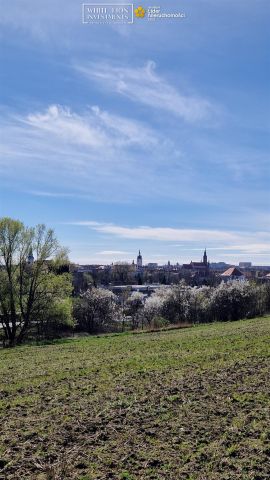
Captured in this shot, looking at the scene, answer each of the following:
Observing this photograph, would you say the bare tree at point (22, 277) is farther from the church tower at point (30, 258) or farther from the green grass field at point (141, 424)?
the green grass field at point (141, 424)

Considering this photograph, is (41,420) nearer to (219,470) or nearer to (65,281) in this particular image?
(219,470)

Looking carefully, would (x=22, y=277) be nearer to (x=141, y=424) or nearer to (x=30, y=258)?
(x=30, y=258)

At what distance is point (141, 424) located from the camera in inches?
181

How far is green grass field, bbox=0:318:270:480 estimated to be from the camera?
11.8 feet

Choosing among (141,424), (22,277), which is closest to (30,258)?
(22,277)

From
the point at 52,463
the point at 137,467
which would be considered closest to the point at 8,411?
the point at 52,463

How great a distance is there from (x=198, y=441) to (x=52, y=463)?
59.6 inches

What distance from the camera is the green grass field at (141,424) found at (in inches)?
141

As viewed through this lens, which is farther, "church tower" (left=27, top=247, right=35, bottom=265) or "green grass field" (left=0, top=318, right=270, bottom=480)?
"church tower" (left=27, top=247, right=35, bottom=265)

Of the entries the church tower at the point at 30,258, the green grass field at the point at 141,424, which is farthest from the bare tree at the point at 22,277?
the green grass field at the point at 141,424

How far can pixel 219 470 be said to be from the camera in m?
3.51

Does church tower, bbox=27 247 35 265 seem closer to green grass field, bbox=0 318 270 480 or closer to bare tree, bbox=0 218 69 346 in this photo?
bare tree, bbox=0 218 69 346

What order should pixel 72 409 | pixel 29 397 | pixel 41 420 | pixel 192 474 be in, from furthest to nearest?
1. pixel 29 397
2. pixel 72 409
3. pixel 41 420
4. pixel 192 474

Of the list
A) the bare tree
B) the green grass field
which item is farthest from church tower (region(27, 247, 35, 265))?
the green grass field
